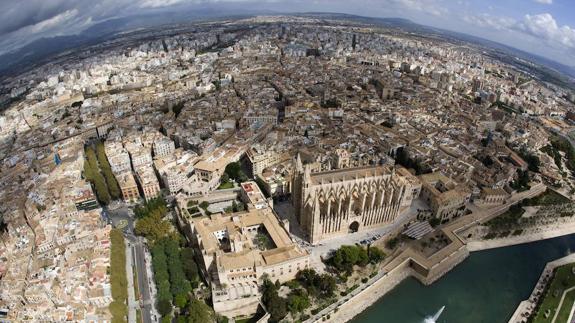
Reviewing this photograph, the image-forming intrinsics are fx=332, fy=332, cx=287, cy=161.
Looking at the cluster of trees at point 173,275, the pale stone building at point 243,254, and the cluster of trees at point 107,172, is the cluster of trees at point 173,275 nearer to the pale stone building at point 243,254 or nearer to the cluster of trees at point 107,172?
the pale stone building at point 243,254

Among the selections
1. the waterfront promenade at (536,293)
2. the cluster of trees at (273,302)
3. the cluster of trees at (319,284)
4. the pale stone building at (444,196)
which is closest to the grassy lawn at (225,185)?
the cluster of trees at (273,302)

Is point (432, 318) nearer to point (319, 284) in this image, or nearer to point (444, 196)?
point (319, 284)

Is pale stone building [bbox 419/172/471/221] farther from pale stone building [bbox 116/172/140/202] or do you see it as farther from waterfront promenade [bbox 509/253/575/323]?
pale stone building [bbox 116/172/140/202]

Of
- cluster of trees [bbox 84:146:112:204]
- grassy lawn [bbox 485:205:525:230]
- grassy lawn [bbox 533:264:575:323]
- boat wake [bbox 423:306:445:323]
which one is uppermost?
grassy lawn [bbox 485:205:525:230]

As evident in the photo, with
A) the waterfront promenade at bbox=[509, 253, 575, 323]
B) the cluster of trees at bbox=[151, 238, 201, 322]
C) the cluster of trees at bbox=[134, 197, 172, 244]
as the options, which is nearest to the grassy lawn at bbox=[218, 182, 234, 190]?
the cluster of trees at bbox=[134, 197, 172, 244]

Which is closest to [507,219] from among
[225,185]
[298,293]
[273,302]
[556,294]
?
[556,294]

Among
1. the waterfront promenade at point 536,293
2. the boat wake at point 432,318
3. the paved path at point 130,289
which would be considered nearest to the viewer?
the paved path at point 130,289

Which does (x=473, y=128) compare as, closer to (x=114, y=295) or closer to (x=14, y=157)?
(x=114, y=295)
